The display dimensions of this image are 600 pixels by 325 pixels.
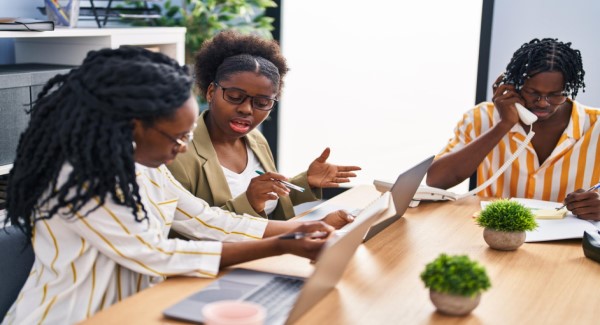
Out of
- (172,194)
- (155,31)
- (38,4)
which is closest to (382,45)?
(155,31)

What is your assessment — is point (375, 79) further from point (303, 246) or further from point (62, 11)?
point (303, 246)

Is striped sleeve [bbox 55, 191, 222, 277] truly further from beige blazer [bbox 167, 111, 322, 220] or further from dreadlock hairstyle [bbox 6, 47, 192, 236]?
beige blazer [bbox 167, 111, 322, 220]

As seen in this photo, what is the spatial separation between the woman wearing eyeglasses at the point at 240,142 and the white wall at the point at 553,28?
189 centimetres

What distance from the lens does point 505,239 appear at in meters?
1.76

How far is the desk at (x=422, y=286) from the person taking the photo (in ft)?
4.34

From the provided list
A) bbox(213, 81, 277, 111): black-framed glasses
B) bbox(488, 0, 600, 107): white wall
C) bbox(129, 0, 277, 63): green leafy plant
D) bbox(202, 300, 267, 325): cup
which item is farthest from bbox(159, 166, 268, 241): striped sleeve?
bbox(488, 0, 600, 107): white wall

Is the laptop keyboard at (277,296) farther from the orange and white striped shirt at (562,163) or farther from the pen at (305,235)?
the orange and white striped shirt at (562,163)

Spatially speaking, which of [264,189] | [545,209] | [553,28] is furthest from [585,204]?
[553,28]

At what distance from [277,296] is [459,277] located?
0.34 m

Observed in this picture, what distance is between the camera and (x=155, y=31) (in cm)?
322

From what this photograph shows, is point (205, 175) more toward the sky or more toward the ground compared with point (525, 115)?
more toward the ground

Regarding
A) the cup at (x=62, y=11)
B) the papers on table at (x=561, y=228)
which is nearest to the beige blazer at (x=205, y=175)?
the papers on table at (x=561, y=228)

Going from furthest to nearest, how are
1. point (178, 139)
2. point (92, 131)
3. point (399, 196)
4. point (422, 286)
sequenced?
point (399, 196), point (422, 286), point (178, 139), point (92, 131)

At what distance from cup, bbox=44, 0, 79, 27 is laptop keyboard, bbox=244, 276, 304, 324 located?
6.05 ft
